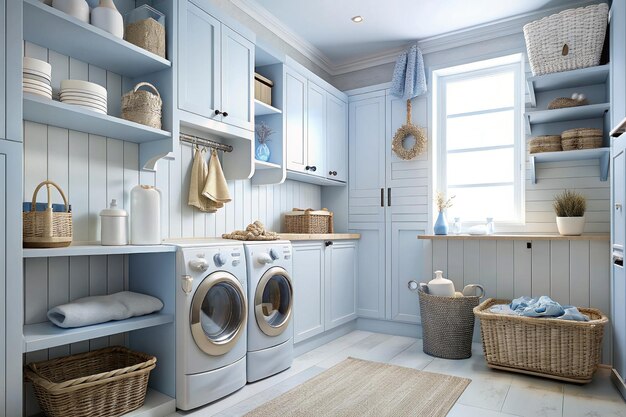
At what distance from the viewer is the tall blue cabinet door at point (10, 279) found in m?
1.56

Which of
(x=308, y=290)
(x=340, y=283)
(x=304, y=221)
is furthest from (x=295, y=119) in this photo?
(x=340, y=283)

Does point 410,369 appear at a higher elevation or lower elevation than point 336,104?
lower

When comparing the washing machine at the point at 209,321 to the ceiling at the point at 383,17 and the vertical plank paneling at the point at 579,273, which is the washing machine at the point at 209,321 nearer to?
the ceiling at the point at 383,17

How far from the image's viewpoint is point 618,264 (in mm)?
2480

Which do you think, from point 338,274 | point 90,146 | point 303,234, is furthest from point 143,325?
point 338,274

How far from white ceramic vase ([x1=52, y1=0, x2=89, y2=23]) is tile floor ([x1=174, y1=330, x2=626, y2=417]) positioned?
1948mm

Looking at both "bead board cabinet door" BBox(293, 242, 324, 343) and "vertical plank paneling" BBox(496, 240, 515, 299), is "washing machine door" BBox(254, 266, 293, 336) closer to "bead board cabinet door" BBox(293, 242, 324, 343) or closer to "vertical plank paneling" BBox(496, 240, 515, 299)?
"bead board cabinet door" BBox(293, 242, 324, 343)

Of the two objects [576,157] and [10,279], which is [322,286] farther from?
[10,279]

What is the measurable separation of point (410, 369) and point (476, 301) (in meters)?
0.72

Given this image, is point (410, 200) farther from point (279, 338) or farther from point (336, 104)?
point (279, 338)

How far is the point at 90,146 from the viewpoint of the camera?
2240mm

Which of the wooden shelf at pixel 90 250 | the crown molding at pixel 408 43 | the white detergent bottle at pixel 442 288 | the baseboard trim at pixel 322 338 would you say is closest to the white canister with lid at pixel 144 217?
the wooden shelf at pixel 90 250

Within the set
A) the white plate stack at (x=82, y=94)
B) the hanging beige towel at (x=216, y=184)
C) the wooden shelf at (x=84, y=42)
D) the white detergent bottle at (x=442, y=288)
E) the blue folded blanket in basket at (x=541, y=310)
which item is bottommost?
the blue folded blanket in basket at (x=541, y=310)

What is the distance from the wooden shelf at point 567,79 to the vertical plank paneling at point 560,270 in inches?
44.0
